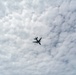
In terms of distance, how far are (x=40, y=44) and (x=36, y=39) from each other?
4498 millimetres

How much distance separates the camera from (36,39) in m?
122

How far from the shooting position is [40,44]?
125188mm
